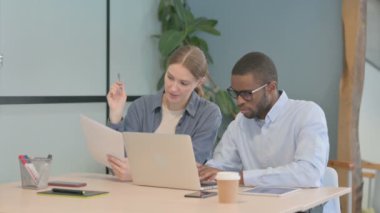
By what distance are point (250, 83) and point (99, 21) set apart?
6.01 ft

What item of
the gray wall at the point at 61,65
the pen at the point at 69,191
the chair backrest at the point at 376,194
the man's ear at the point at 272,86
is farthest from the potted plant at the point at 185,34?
the pen at the point at 69,191

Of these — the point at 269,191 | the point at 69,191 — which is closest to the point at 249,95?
the point at 269,191

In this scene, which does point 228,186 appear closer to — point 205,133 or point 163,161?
point 163,161

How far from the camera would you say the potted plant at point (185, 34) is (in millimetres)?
4621

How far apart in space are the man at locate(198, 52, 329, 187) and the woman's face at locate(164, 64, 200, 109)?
1.02 ft

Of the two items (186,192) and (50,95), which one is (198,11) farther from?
(186,192)

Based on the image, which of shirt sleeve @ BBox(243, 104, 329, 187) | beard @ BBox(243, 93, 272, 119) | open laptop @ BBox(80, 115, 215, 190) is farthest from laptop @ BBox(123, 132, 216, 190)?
beard @ BBox(243, 93, 272, 119)

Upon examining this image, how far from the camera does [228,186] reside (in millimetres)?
2326

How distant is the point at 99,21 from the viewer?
4387mm

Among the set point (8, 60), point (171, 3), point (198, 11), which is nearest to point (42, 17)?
point (8, 60)

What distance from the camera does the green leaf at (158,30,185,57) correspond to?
181 inches

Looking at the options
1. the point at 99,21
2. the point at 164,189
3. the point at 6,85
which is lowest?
the point at 164,189

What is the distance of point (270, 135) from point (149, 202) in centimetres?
75

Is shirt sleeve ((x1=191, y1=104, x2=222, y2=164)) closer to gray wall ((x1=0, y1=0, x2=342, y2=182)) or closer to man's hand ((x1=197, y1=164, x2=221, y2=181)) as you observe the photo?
man's hand ((x1=197, y1=164, x2=221, y2=181))
